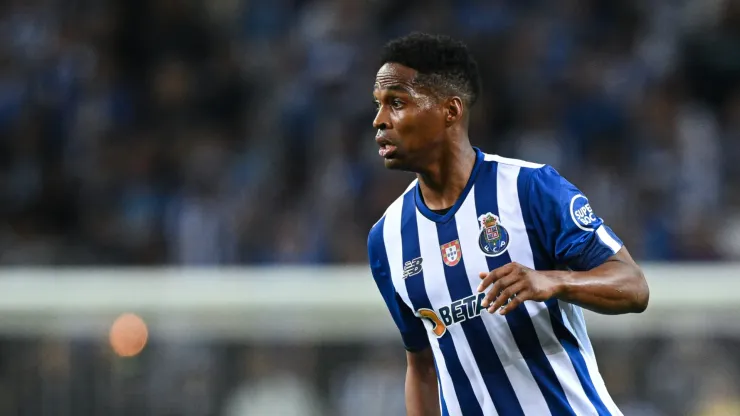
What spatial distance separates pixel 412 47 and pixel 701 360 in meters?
4.14

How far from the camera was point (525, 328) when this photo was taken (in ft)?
12.3

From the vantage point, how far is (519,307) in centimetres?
372

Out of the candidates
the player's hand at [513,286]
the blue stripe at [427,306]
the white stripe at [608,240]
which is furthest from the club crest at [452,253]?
the player's hand at [513,286]

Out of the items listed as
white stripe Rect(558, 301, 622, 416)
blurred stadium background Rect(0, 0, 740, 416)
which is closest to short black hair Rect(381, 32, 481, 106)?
white stripe Rect(558, 301, 622, 416)

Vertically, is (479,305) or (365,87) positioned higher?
(365,87)

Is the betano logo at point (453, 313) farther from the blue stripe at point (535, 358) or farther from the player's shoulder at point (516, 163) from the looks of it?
the player's shoulder at point (516, 163)

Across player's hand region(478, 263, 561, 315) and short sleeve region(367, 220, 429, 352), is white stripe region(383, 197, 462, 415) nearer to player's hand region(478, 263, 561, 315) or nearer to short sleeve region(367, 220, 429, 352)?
short sleeve region(367, 220, 429, 352)

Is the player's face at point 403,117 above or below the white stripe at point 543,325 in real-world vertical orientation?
above

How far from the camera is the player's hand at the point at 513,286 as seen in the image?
10.5ft

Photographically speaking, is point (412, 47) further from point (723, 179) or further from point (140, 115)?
point (140, 115)

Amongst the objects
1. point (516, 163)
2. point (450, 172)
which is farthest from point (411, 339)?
point (516, 163)

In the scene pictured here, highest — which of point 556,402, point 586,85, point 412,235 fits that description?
point 586,85

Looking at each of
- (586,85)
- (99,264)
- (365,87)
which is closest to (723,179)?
(586,85)

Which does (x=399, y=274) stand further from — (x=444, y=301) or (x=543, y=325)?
(x=543, y=325)
